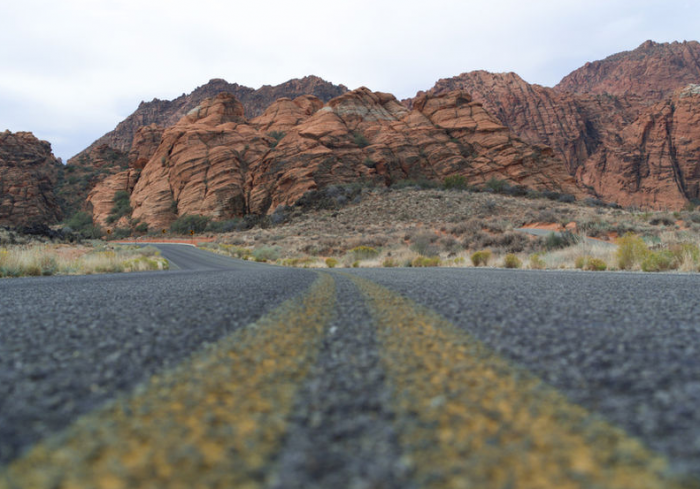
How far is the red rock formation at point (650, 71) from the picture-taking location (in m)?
109

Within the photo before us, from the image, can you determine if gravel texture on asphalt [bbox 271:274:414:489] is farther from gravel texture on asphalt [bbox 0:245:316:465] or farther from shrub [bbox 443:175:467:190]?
shrub [bbox 443:175:467:190]

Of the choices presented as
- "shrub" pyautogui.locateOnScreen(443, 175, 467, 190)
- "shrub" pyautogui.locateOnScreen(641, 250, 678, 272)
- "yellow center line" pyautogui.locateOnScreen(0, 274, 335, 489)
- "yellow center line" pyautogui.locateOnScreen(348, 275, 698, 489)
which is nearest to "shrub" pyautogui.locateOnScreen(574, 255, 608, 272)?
"shrub" pyautogui.locateOnScreen(641, 250, 678, 272)


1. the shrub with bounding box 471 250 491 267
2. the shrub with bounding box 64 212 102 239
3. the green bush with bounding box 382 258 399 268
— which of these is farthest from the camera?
the shrub with bounding box 64 212 102 239

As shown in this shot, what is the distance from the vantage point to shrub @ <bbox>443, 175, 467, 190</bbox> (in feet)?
170

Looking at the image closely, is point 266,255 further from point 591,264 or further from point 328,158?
point 328,158

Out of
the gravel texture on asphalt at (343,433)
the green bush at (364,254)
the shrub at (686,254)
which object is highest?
the gravel texture on asphalt at (343,433)

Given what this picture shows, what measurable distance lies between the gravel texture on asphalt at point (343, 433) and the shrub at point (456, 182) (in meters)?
52.5

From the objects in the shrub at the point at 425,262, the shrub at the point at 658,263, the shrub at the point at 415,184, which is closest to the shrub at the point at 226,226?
the shrub at the point at 415,184

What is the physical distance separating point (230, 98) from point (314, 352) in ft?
259

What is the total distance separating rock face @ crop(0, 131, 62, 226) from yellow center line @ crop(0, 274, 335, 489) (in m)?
78.7

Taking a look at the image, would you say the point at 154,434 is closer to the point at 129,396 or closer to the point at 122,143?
the point at 129,396

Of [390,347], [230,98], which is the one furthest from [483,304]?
[230,98]

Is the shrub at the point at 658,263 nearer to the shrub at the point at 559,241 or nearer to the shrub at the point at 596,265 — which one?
the shrub at the point at 596,265

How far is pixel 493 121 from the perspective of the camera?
6209cm
